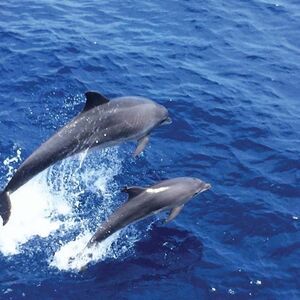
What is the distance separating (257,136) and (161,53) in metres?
6.98

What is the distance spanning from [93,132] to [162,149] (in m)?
4.23

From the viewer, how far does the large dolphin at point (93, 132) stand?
499 inches

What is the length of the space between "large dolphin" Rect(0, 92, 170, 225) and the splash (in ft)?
1.97

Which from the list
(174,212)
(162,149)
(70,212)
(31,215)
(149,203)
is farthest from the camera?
(162,149)

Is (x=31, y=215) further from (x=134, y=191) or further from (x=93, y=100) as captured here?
(x=93, y=100)

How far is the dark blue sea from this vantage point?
1302 cm

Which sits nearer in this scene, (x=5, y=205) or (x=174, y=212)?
(x=5, y=205)

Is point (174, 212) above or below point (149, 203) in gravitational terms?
below

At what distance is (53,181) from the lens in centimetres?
1574

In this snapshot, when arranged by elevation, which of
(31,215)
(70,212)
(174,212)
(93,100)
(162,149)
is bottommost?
(31,215)

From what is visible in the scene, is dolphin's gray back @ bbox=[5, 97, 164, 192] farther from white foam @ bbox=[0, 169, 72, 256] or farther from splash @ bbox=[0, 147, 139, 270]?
white foam @ bbox=[0, 169, 72, 256]

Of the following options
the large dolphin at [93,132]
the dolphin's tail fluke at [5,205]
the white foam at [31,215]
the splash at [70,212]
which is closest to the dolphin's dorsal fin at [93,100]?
the large dolphin at [93,132]

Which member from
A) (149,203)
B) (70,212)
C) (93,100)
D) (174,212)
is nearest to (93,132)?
(93,100)

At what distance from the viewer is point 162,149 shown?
56.6ft
